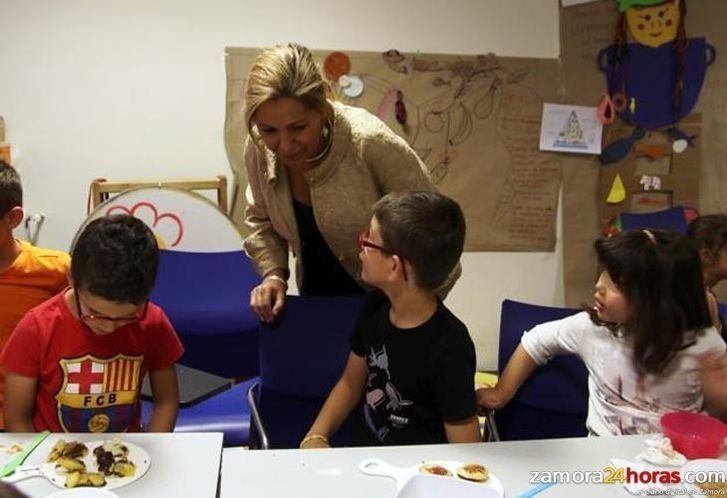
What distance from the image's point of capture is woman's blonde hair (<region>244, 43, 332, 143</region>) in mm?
1475

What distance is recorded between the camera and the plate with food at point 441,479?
1.10 metres

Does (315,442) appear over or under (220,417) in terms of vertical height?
over

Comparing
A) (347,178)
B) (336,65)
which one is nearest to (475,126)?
(336,65)

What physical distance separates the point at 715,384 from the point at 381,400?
727mm

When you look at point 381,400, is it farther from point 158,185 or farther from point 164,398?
point 158,185

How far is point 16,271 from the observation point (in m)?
1.64

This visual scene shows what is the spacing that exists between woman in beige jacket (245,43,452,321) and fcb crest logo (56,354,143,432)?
359mm

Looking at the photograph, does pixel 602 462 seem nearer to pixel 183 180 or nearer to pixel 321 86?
pixel 321 86

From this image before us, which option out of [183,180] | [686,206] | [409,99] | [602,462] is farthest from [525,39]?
[602,462]

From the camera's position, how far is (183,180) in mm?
3092

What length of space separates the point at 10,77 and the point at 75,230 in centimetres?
71

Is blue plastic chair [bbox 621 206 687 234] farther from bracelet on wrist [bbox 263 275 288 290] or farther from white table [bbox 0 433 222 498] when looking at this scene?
white table [bbox 0 433 222 498]

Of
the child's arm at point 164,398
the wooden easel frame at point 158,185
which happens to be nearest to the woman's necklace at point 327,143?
the child's arm at point 164,398

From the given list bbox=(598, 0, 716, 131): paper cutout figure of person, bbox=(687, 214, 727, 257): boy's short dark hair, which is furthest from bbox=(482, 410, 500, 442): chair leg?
bbox=(598, 0, 716, 131): paper cutout figure of person
